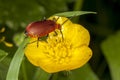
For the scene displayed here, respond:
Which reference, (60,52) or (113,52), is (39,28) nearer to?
(60,52)

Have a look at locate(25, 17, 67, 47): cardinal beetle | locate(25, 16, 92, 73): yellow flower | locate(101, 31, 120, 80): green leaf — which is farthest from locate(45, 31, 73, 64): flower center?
locate(101, 31, 120, 80): green leaf

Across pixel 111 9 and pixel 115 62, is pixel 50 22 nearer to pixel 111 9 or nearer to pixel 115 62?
pixel 115 62

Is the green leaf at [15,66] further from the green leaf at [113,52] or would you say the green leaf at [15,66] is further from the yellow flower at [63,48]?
the green leaf at [113,52]

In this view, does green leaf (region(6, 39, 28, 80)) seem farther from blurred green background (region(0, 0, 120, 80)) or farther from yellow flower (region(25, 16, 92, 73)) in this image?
blurred green background (region(0, 0, 120, 80))

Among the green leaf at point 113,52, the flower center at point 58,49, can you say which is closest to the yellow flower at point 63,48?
the flower center at point 58,49

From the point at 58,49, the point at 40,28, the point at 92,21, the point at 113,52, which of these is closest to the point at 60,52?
the point at 58,49
